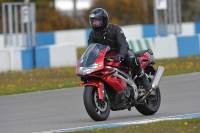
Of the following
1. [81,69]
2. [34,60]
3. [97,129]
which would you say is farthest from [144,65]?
[34,60]

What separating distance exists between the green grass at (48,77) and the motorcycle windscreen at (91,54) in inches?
247

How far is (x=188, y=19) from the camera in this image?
5178 centimetres

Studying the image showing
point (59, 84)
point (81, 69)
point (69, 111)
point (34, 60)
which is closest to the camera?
point (81, 69)

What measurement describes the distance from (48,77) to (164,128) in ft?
38.9

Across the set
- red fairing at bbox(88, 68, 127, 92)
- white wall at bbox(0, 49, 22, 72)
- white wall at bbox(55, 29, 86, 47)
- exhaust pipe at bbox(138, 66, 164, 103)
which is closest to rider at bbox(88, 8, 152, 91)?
exhaust pipe at bbox(138, 66, 164, 103)

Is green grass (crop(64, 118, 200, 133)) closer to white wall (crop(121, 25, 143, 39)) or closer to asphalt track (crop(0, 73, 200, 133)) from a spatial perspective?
asphalt track (crop(0, 73, 200, 133))

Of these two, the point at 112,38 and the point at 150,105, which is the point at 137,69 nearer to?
the point at 112,38

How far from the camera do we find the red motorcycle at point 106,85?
956 cm

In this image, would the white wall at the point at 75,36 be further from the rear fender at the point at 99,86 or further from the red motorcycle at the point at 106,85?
→ the rear fender at the point at 99,86

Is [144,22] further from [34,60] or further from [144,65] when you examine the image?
[144,65]

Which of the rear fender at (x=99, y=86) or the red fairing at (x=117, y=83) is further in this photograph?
the red fairing at (x=117, y=83)

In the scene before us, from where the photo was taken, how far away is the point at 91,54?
9.74 metres

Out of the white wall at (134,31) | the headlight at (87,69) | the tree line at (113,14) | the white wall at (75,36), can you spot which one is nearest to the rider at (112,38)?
the headlight at (87,69)

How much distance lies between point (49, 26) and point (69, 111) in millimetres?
32562
